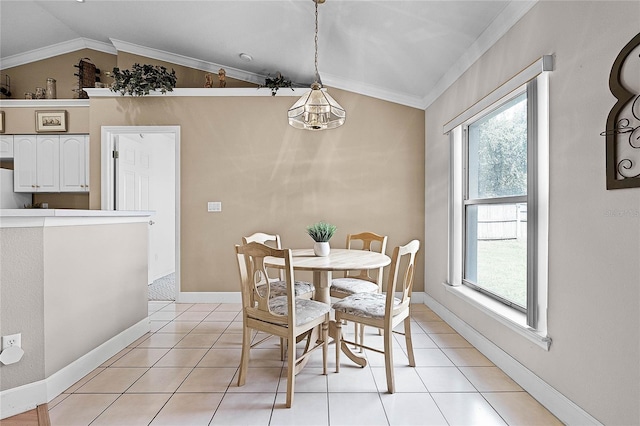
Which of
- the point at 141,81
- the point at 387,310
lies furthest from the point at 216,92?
the point at 387,310

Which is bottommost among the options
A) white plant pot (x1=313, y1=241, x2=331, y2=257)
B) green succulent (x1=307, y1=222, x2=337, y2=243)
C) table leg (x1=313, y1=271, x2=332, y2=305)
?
table leg (x1=313, y1=271, x2=332, y2=305)

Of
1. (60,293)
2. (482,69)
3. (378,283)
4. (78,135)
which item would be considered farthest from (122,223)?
(482,69)

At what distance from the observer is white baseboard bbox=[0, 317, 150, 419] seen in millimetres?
1745

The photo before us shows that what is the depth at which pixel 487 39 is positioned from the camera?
7.90ft

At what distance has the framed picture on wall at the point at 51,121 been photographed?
423cm

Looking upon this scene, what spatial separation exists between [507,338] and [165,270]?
5.16 metres

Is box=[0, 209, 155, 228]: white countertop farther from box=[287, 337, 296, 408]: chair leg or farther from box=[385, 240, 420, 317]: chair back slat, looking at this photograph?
box=[385, 240, 420, 317]: chair back slat

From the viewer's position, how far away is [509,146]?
7.65 feet

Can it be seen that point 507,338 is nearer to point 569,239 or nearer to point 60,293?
point 569,239

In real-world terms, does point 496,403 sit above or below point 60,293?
below

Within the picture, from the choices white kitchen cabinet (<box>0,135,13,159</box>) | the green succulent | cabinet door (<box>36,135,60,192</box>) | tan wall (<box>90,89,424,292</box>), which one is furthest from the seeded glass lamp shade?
white kitchen cabinet (<box>0,135,13,159</box>)

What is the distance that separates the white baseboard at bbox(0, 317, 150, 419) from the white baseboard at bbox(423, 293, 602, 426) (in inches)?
111

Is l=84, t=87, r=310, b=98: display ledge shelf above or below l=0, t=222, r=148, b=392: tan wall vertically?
above

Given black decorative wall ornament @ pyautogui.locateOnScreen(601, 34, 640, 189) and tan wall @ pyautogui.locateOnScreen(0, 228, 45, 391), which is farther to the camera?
tan wall @ pyautogui.locateOnScreen(0, 228, 45, 391)
